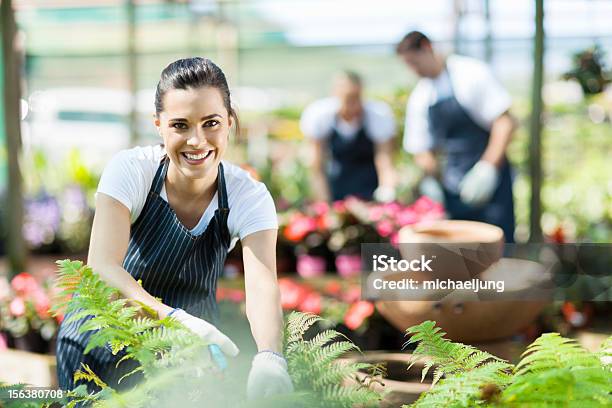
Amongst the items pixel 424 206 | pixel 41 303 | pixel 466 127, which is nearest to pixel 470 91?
pixel 466 127

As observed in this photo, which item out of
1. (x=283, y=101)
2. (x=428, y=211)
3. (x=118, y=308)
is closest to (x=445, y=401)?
(x=118, y=308)

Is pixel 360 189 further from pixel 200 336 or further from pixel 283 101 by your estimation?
pixel 283 101

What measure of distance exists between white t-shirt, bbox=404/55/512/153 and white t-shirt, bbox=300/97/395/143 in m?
0.38

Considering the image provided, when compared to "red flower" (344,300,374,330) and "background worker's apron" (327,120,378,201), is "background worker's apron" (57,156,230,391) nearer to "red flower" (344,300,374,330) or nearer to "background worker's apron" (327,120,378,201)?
"red flower" (344,300,374,330)

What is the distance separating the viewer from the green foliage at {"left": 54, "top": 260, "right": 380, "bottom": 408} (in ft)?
2.84

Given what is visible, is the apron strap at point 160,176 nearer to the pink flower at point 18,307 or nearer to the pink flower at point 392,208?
the pink flower at point 18,307

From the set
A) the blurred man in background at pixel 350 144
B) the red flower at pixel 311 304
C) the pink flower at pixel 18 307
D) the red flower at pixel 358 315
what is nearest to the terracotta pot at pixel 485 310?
the red flower at pixel 358 315

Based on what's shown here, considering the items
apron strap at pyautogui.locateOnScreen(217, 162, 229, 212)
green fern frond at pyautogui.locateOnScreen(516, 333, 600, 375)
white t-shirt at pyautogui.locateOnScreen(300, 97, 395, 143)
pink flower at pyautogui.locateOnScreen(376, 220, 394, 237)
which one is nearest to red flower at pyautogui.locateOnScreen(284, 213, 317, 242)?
pink flower at pyautogui.locateOnScreen(376, 220, 394, 237)

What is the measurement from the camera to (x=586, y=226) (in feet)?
17.6

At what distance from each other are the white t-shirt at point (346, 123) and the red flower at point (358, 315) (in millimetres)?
1736

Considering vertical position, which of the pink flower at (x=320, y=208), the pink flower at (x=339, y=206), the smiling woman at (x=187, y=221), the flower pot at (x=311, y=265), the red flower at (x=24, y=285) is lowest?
the flower pot at (x=311, y=265)

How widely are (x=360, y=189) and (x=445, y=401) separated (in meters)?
3.65

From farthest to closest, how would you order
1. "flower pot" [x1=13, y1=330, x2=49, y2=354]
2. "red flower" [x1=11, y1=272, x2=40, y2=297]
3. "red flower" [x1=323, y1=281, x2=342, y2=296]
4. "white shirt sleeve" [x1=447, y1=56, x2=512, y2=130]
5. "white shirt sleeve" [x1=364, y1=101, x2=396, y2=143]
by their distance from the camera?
"white shirt sleeve" [x1=364, y1=101, x2=396, y2=143]
"white shirt sleeve" [x1=447, y1=56, x2=512, y2=130]
"red flower" [x1=323, y1=281, x2=342, y2=296]
"red flower" [x1=11, y1=272, x2=40, y2=297]
"flower pot" [x1=13, y1=330, x2=49, y2=354]

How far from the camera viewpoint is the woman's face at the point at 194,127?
1031mm
